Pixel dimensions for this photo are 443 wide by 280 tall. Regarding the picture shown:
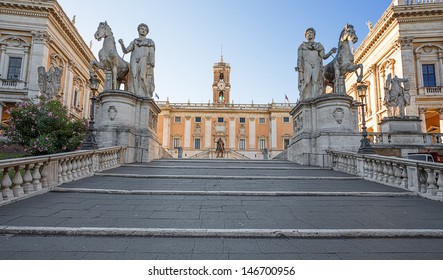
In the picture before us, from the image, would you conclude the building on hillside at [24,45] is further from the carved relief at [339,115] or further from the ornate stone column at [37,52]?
the carved relief at [339,115]

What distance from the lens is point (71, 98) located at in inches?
1270

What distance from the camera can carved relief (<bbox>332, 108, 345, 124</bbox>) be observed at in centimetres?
1073

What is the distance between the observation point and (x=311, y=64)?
12570 mm

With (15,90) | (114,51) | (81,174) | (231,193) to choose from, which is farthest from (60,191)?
(15,90)

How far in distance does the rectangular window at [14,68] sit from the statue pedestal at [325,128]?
98.7 ft

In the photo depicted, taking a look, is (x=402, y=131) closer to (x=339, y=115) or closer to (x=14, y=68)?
(x=339, y=115)

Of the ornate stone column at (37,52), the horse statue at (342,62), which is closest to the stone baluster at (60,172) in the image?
the horse statue at (342,62)

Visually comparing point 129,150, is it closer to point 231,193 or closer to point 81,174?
point 81,174

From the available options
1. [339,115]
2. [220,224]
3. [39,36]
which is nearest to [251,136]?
[39,36]

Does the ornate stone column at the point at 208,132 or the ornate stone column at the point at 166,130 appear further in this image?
the ornate stone column at the point at 208,132

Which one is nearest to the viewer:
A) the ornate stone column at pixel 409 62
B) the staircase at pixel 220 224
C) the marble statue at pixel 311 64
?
the staircase at pixel 220 224

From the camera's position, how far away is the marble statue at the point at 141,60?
12.1 m

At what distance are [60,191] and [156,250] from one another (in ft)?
13.8

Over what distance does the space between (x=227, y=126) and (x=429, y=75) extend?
124 feet
